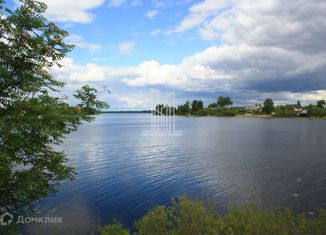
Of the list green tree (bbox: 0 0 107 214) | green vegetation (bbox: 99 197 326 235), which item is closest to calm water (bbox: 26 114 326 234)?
green vegetation (bbox: 99 197 326 235)

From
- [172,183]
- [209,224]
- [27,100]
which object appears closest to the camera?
[27,100]

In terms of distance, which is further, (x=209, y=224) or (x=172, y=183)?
(x=172, y=183)

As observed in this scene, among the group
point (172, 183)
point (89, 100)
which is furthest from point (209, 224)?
point (172, 183)

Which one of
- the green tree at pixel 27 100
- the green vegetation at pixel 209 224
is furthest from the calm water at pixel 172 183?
the green tree at pixel 27 100

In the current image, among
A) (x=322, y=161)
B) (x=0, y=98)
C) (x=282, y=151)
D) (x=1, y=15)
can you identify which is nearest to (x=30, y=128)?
(x=0, y=98)

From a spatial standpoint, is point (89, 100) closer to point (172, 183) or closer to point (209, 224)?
point (209, 224)

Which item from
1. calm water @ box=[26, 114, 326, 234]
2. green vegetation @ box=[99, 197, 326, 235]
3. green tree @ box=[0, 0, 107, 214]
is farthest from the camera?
calm water @ box=[26, 114, 326, 234]

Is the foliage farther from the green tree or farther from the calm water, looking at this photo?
the calm water

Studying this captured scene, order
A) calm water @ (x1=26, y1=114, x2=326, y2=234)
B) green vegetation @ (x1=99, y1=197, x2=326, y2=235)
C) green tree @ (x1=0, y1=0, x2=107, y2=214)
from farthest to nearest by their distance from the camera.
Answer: calm water @ (x1=26, y1=114, x2=326, y2=234) < green vegetation @ (x1=99, y1=197, x2=326, y2=235) < green tree @ (x1=0, y1=0, x2=107, y2=214)

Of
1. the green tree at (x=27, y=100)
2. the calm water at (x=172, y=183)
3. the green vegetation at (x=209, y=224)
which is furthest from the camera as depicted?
the calm water at (x=172, y=183)

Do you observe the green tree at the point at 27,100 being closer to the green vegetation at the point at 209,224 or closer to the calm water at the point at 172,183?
the green vegetation at the point at 209,224

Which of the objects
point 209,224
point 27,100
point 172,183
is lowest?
point 172,183

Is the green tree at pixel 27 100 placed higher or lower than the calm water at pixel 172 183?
higher

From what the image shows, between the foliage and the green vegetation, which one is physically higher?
the foliage
